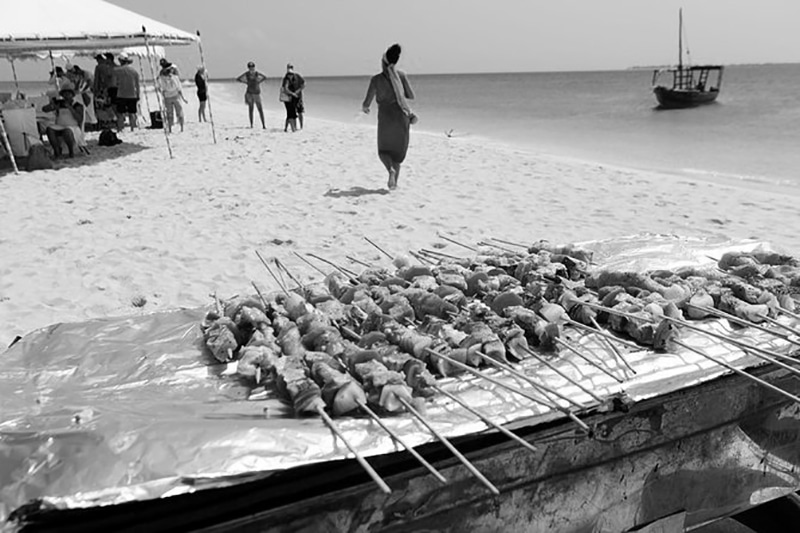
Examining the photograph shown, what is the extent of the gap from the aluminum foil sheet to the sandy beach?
2068 millimetres

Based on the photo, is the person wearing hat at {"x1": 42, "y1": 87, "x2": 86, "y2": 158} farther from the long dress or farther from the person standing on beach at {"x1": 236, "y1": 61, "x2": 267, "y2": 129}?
the long dress

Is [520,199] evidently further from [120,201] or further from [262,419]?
[262,419]

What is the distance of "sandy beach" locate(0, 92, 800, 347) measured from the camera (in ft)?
19.3

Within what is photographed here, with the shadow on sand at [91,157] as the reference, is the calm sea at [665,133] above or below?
below

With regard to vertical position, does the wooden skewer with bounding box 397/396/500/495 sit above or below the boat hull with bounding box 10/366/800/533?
above

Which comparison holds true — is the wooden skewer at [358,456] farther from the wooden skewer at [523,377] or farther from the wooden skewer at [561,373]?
the wooden skewer at [561,373]

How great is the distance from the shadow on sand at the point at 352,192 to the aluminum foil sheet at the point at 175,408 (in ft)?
19.5

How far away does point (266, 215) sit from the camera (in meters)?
8.24

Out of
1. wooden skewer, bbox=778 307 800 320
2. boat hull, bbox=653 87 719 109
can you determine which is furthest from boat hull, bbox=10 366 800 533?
boat hull, bbox=653 87 719 109

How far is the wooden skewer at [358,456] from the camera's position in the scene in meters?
1.83

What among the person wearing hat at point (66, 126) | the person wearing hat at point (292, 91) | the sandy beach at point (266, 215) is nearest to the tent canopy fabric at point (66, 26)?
the person wearing hat at point (66, 126)

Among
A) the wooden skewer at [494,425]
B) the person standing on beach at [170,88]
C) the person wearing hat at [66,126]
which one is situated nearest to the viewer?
the wooden skewer at [494,425]

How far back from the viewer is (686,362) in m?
2.73

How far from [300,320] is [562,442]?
144 cm
